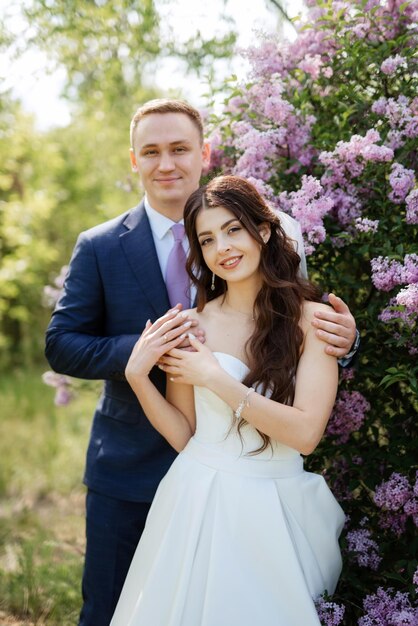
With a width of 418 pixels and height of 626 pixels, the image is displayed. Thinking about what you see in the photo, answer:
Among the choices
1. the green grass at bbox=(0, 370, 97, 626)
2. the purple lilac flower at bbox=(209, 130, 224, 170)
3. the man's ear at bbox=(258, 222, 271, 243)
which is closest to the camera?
the man's ear at bbox=(258, 222, 271, 243)

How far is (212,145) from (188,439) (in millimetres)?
1477

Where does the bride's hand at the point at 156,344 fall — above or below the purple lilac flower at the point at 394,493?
above

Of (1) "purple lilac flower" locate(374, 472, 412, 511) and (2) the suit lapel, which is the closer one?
(1) "purple lilac flower" locate(374, 472, 412, 511)

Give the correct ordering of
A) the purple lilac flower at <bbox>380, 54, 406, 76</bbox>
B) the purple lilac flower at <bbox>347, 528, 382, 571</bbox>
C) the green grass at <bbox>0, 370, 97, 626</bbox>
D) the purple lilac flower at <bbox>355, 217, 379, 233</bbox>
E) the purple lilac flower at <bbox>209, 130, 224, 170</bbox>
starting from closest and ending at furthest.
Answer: the purple lilac flower at <bbox>355, 217, 379, 233</bbox> < the purple lilac flower at <bbox>347, 528, 382, 571</bbox> < the purple lilac flower at <bbox>380, 54, 406, 76</bbox> < the purple lilac flower at <bbox>209, 130, 224, 170</bbox> < the green grass at <bbox>0, 370, 97, 626</bbox>

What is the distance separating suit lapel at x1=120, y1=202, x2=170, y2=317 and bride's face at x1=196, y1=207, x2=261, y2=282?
0.46 metres

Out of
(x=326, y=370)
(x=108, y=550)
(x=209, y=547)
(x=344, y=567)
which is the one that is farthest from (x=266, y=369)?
(x=108, y=550)

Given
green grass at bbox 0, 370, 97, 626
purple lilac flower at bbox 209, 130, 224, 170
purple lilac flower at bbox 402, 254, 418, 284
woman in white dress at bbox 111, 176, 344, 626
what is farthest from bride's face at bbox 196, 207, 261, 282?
green grass at bbox 0, 370, 97, 626

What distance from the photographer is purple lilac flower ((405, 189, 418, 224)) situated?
2.67m

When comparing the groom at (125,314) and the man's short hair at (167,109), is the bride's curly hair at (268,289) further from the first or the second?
the man's short hair at (167,109)

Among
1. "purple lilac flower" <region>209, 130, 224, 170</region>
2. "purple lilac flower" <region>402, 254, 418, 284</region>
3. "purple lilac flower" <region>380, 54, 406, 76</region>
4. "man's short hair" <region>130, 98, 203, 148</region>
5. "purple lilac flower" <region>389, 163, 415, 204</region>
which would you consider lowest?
"purple lilac flower" <region>402, 254, 418, 284</region>

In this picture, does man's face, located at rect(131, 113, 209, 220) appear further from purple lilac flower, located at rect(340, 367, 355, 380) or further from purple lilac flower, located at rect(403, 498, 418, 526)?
purple lilac flower, located at rect(403, 498, 418, 526)

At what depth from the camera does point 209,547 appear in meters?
2.39

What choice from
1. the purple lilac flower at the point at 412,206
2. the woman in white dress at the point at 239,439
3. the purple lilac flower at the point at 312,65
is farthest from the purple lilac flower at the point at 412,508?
the purple lilac flower at the point at 312,65

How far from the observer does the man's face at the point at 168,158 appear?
304cm
